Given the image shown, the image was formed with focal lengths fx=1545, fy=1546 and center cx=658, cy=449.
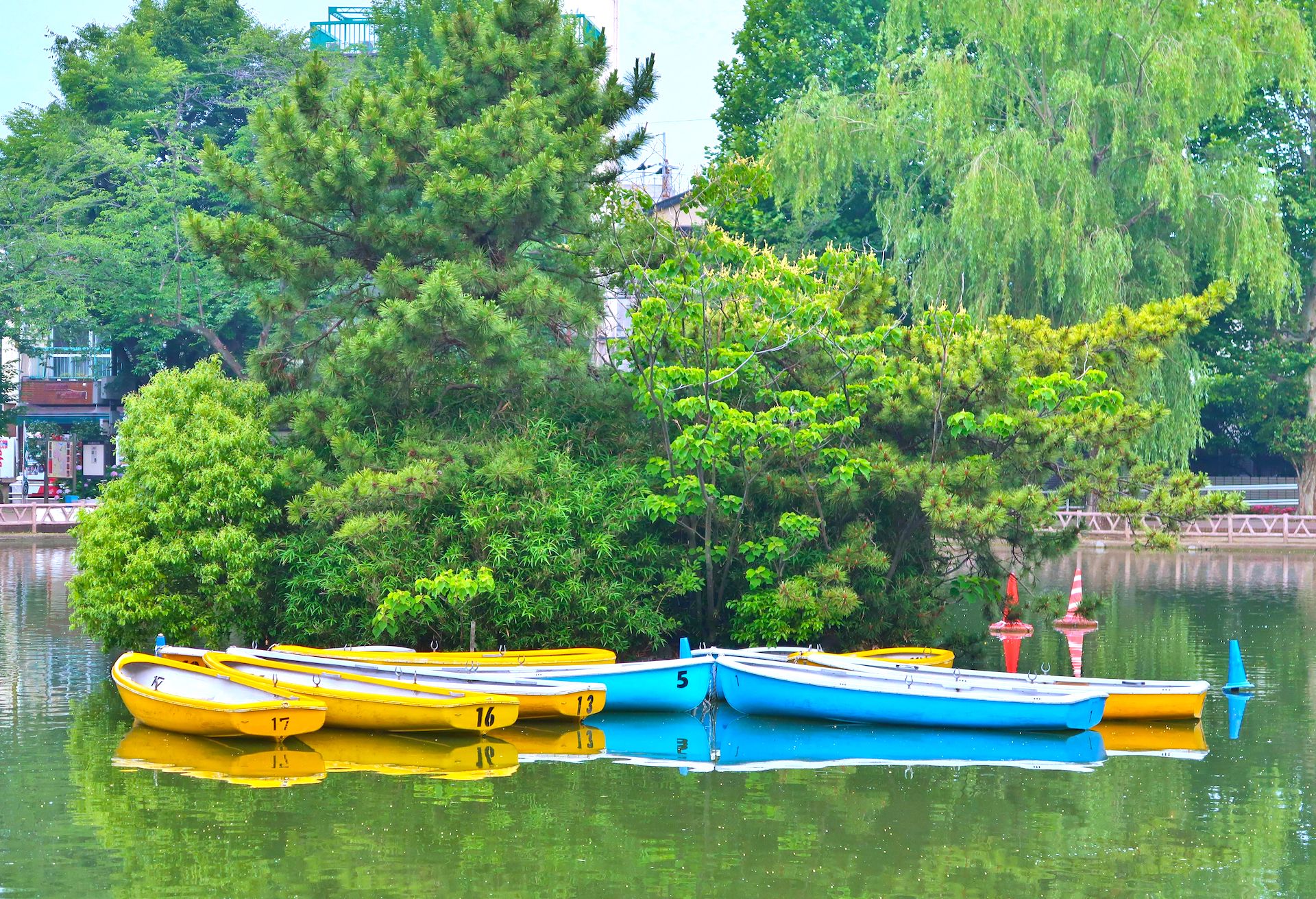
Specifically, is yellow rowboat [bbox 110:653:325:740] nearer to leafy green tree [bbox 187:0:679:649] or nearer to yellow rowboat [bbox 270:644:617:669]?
yellow rowboat [bbox 270:644:617:669]

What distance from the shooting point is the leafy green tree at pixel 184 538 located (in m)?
20.9

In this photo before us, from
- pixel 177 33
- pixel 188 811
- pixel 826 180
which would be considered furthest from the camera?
pixel 177 33

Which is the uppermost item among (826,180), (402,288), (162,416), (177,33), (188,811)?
(177,33)

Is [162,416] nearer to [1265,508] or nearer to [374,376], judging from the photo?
[374,376]

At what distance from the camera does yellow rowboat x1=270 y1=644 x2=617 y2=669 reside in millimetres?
18953

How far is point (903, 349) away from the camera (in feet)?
74.7

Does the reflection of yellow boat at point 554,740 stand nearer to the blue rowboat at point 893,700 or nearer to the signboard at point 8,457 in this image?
the blue rowboat at point 893,700

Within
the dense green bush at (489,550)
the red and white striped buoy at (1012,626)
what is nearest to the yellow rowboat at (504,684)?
the dense green bush at (489,550)

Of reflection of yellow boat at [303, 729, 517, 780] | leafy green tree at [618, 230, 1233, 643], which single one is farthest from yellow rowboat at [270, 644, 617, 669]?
leafy green tree at [618, 230, 1233, 643]

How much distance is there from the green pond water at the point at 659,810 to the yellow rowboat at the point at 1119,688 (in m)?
0.40

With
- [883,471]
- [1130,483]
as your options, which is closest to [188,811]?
[883,471]

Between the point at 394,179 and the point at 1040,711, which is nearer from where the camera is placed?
the point at 1040,711

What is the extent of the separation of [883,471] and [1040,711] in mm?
4527

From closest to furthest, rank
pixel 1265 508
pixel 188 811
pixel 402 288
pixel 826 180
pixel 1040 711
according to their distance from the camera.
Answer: pixel 188 811 < pixel 1040 711 < pixel 402 288 < pixel 826 180 < pixel 1265 508
